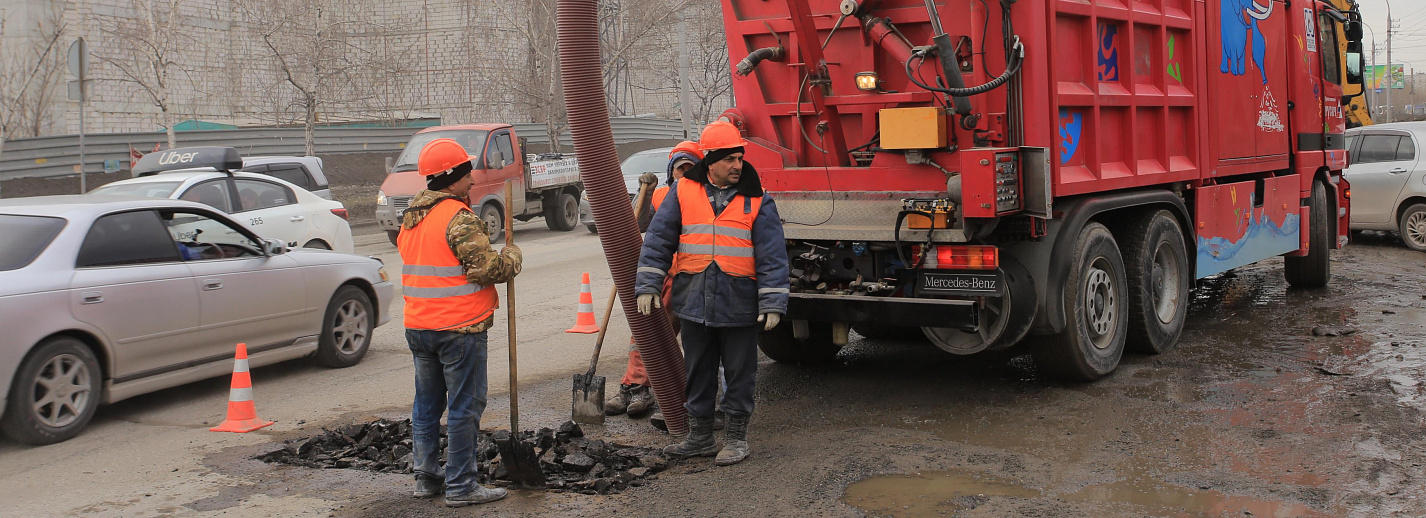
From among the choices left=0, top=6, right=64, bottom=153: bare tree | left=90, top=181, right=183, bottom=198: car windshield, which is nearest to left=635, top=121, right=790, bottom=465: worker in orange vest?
left=90, top=181, right=183, bottom=198: car windshield

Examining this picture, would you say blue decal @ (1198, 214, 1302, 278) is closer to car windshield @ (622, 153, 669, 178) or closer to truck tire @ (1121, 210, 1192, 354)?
truck tire @ (1121, 210, 1192, 354)

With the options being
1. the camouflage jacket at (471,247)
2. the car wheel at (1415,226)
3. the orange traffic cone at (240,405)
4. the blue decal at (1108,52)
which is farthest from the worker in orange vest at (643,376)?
the car wheel at (1415,226)

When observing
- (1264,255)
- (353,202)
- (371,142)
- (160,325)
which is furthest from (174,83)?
(1264,255)

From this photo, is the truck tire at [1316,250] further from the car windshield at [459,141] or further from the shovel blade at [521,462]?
the car windshield at [459,141]

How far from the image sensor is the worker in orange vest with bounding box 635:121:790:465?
549cm

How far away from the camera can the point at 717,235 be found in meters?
5.52

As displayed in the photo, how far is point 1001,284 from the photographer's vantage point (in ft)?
20.0

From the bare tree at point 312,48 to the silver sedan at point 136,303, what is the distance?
1800 cm

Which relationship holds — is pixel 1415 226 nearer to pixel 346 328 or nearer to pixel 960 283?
pixel 960 283

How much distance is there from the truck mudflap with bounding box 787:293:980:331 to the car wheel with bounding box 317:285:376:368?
3.74 metres

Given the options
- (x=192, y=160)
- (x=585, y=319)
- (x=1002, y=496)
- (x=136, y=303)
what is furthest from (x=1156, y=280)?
(x=192, y=160)

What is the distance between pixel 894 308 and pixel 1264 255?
4.84 meters

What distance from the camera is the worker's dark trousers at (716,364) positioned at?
5.61 m

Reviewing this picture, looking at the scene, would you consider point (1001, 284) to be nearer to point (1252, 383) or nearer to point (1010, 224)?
point (1010, 224)
